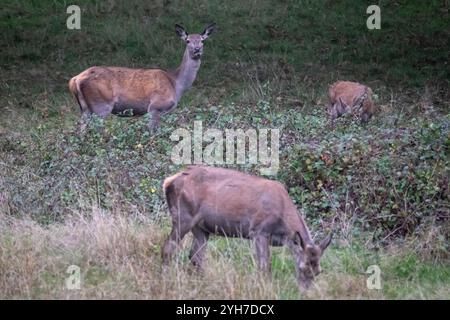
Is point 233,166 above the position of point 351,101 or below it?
below

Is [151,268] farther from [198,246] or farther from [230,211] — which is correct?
[230,211]

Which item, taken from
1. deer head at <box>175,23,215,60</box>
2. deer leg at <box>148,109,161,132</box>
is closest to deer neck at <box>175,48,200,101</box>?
deer head at <box>175,23,215,60</box>

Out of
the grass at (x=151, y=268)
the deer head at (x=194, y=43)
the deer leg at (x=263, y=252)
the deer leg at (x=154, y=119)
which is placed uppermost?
the deer head at (x=194, y=43)

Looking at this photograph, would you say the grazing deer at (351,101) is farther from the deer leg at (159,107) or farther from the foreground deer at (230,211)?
the foreground deer at (230,211)

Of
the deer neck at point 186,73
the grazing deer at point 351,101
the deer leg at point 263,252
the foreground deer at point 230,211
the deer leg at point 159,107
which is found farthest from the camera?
the deer neck at point 186,73

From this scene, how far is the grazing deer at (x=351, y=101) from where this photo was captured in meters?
15.2

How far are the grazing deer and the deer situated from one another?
271 centimetres

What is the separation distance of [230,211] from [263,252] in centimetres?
50

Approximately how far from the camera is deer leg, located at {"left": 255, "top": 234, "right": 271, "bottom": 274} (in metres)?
8.17

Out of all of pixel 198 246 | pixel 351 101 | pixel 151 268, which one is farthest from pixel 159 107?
pixel 151 268

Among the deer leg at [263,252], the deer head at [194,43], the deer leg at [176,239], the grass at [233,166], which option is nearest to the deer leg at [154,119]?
the grass at [233,166]

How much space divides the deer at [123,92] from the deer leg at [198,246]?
6248 mm

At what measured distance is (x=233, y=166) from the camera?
1176 cm
